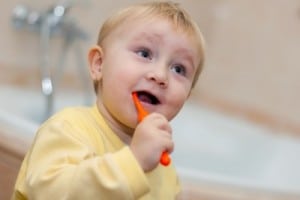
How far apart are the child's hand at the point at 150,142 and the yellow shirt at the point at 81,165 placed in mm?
12

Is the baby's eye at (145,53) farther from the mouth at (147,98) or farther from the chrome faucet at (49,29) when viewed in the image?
the chrome faucet at (49,29)

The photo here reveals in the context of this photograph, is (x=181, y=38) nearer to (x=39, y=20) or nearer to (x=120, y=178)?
(x=120, y=178)

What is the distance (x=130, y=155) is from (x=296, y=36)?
1488mm

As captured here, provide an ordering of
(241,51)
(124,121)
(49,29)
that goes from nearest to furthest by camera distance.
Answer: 1. (124,121)
2. (49,29)
3. (241,51)

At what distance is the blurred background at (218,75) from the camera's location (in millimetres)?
1854

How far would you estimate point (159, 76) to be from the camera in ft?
2.20

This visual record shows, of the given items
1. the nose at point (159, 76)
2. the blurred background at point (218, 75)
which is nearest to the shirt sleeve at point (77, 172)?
the nose at point (159, 76)

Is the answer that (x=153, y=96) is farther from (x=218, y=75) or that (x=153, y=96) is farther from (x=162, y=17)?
(x=218, y=75)

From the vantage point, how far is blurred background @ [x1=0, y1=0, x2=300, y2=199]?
1.85m

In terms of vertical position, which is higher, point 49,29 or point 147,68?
point 147,68

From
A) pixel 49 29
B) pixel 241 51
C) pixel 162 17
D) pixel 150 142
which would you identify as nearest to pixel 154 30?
pixel 162 17

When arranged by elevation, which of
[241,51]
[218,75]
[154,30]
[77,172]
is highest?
[154,30]

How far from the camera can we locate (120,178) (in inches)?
23.0

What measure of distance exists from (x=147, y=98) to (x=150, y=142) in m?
0.09
